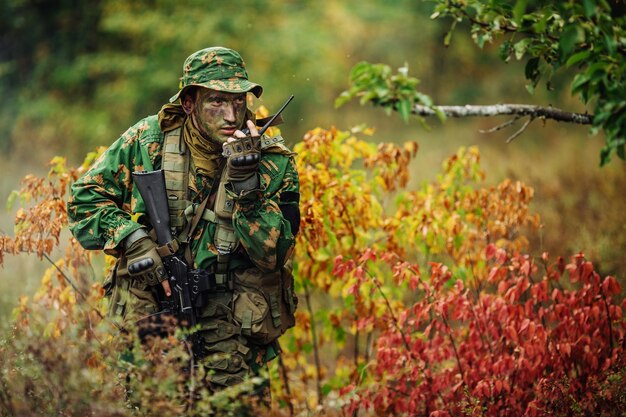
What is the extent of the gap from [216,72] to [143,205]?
826mm

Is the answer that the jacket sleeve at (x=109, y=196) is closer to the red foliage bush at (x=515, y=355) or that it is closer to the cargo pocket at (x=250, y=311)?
the cargo pocket at (x=250, y=311)

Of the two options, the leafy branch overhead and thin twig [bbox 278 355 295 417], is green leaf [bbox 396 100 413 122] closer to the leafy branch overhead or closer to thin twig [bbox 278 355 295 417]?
the leafy branch overhead

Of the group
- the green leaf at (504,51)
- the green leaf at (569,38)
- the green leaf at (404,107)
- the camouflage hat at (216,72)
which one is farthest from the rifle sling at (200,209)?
the green leaf at (569,38)

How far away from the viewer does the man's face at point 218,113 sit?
14.7 feet

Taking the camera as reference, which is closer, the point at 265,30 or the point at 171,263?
the point at 171,263

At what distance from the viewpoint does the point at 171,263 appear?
446 cm

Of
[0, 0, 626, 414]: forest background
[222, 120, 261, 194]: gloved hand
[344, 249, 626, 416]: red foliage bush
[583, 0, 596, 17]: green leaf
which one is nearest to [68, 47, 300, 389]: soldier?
[222, 120, 261, 194]: gloved hand

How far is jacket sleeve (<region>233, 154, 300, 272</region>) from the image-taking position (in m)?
4.30

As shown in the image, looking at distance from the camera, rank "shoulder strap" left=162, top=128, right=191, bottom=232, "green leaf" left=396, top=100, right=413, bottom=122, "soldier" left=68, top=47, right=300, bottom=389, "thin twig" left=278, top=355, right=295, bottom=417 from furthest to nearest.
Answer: "thin twig" left=278, top=355, right=295, bottom=417 < "green leaf" left=396, top=100, right=413, bottom=122 < "shoulder strap" left=162, top=128, right=191, bottom=232 < "soldier" left=68, top=47, right=300, bottom=389

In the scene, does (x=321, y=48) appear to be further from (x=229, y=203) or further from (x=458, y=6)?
(x=229, y=203)

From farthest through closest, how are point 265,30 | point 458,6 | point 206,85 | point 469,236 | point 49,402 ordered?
point 265,30
point 469,236
point 458,6
point 206,85
point 49,402

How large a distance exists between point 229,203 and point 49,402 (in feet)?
4.40

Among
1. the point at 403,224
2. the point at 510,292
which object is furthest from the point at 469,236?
the point at 510,292

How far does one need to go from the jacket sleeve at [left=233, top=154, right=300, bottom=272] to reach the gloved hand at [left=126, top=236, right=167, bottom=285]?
1.50 ft
